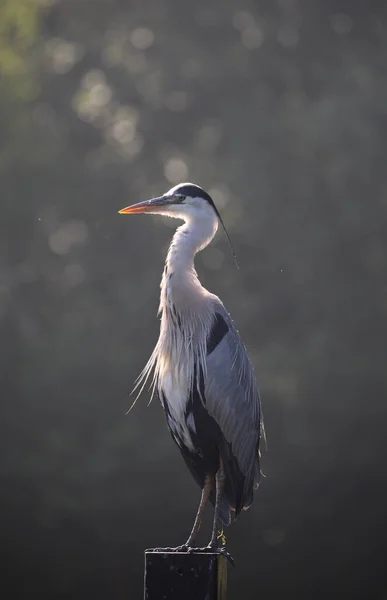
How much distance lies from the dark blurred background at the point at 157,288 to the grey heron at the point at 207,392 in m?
6.42

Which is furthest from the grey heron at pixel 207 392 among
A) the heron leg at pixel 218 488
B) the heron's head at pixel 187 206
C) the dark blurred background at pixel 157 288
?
the dark blurred background at pixel 157 288

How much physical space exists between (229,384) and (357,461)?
7.18m

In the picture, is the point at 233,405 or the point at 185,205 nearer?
the point at 233,405

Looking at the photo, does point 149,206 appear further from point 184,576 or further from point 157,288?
point 157,288

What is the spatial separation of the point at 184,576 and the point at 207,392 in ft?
3.21

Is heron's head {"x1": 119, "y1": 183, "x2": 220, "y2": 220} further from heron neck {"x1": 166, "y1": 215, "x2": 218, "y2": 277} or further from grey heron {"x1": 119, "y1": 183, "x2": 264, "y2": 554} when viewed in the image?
grey heron {"x1": 119, "y1": 183, "x2": 264, "y2": 554}

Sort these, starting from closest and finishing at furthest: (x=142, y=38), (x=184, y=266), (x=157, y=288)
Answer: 1. (x=184, y=266)
2. (x=157, y=288)
3. (x=142, y=38)

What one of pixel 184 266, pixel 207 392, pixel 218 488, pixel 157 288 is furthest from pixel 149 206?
pixel 157 288

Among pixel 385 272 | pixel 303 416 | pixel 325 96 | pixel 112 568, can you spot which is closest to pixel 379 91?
pixel 325 96

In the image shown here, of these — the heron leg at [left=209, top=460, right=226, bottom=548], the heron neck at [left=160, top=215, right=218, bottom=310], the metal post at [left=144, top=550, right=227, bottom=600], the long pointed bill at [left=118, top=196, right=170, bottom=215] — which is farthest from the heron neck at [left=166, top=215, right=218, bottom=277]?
the metal post at [left=144, top=550, right=227, bottom=600]

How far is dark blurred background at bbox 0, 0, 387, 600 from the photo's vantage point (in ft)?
34.7

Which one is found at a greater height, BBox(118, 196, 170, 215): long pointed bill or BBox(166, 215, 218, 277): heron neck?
BBox(118, 196, 170, 215): long pointed bill

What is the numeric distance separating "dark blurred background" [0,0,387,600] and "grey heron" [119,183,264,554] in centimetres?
642

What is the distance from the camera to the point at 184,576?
117 inches
